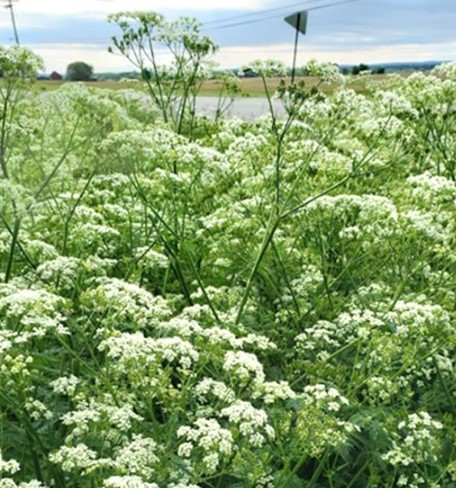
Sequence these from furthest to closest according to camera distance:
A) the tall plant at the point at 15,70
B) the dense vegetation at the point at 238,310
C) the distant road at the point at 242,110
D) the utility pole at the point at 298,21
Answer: the utility pole at the point at 298,21, the distant road at the point at 242,110, the tall plant at the point at 15,70, the dense vegetation at the point at 238,310

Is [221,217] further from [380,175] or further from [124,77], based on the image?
[124,77]

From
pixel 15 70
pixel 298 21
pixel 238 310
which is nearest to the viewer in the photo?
pixel 238 310

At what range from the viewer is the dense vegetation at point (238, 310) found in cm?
373

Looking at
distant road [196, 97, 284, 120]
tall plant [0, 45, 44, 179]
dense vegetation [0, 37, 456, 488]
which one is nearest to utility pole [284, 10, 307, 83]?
distant road [196, 97, 284, 120]

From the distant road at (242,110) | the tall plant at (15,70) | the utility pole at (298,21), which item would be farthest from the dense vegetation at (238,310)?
the utility pole at (298,21)

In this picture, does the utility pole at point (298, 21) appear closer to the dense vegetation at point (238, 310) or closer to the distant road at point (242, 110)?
the distant road at point (242, 110)

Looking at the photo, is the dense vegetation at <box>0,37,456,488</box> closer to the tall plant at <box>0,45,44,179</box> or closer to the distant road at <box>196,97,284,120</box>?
the tall plant at <box>0,45,44,179</box>

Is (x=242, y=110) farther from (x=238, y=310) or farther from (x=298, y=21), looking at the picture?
(x=238, y=310)

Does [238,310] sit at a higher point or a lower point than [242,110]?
higher

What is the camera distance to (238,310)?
17.0 feet

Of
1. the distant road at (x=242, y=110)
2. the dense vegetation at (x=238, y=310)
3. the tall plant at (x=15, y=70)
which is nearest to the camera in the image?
the dense vegetation at (x=238, y=310)

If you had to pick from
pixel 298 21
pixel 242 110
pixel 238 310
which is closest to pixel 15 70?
pixel 238 310

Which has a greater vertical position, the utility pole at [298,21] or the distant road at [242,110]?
the utility pole at [298,21]

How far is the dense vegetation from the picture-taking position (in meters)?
3.73
